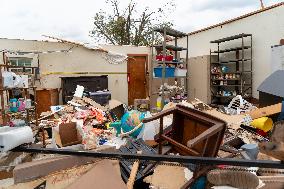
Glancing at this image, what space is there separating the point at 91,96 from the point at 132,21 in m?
12.4

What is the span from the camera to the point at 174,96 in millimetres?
9289

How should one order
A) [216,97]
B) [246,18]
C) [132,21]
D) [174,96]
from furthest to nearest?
A: [132,21], [216,97], [246,18], [174,96]

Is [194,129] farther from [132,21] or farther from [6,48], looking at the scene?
[132,21]

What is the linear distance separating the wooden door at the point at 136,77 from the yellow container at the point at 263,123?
820cm

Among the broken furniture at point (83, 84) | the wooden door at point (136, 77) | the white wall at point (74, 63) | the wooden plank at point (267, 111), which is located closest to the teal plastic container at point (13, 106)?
the broken furniture at point (83, 84)

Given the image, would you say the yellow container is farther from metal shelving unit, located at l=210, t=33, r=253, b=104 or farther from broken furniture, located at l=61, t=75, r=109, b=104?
broken furniture, located at l=61, t=75, r=109, b=104

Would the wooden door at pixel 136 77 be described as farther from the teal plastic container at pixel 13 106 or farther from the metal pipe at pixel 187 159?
the metal pipe at pixel 187 159

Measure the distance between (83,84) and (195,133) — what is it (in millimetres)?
8390

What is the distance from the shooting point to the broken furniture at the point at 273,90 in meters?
5.34

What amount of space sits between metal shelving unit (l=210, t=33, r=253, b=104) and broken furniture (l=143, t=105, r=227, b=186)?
7.45 meters

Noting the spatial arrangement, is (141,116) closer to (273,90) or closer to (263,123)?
(263,123)

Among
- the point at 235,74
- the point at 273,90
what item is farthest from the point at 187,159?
the point at 235,74

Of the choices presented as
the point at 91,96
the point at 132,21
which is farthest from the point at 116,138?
the point at 132,21

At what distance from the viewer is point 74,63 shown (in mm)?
11641
